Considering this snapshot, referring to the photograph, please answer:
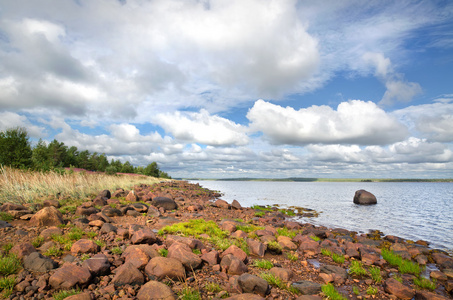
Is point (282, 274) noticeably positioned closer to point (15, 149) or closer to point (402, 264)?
point (402, 264)

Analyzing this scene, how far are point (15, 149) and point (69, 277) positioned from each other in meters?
31.5

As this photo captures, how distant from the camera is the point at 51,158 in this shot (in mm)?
72312

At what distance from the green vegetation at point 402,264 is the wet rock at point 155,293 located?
9450 millimetres

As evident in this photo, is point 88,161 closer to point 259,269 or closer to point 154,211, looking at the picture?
point 154,211

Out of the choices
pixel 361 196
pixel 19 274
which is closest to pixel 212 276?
pixel 19 274

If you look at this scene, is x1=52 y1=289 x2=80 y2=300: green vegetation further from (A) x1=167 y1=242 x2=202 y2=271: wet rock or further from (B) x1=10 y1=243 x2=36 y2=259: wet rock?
(A) x1=167 y1=242 x2=202 y2=271: wet rock

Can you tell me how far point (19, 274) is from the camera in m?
5.59

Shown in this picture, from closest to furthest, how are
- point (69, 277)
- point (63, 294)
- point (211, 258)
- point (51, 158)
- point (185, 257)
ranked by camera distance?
1. point (63, 294)
2. point (69, 277)
3. point (185, 257)
4. point (211, 258)
5. point (51, 158)

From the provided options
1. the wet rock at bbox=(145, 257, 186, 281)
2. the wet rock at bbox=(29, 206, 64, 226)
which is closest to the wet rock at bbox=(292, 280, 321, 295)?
the wet rock at bbox=(145, 257, 186, 281)

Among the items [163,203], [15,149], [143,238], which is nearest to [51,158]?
[15,149]

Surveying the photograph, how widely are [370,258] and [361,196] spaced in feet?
115

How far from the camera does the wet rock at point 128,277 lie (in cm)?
566

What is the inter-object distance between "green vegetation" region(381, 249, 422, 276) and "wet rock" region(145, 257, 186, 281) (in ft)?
29.4

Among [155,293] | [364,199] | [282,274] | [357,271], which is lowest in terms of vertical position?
[364,199]
